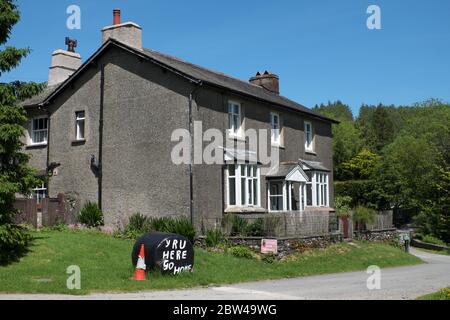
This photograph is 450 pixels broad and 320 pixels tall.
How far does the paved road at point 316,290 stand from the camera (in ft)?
44.0

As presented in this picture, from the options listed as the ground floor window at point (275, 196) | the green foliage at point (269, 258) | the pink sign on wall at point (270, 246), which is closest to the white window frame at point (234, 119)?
the ground floor window at point (275, 196)

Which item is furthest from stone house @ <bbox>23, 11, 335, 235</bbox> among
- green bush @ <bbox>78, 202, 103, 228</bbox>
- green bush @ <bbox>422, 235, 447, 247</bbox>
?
green bush @ <bbox>422, 235, 447, 247</bbox>

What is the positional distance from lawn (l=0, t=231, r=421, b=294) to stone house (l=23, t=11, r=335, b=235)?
2.03m

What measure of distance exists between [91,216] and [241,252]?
7.96 m

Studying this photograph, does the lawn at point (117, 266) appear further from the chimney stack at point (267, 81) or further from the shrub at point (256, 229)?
the chimney stack at point (267, 81)

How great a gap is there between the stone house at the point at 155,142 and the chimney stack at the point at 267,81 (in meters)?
4.78

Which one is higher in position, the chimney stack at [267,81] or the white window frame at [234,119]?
the chimney stack at [267,81]

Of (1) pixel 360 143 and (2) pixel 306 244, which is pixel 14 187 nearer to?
(2) pixel 306 244

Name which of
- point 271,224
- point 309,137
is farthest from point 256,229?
point 309,137

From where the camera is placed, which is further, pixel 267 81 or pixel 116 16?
pixel 267 81

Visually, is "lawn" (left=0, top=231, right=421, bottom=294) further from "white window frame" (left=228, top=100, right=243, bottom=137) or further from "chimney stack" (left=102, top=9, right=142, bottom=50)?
"chimney stack" (left=102, top=9, right=142, bottom=50)

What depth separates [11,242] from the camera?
16.8 m

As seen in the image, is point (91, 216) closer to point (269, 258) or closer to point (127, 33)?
point (127, 33)

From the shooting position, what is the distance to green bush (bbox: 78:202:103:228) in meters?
25.9
